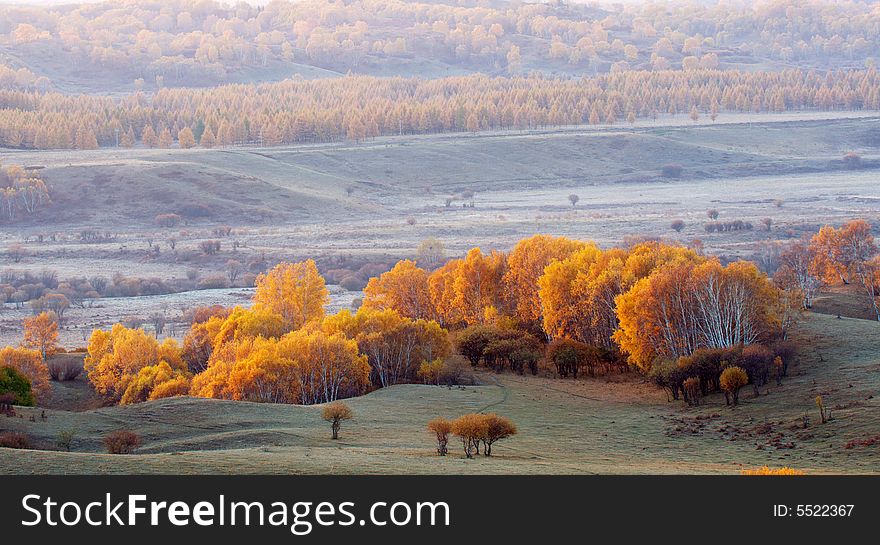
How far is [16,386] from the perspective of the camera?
55.8m

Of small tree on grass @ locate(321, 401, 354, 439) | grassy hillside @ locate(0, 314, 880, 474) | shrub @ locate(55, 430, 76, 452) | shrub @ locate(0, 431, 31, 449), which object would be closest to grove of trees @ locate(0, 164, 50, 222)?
grassy hillside @ locate(0, 314, 880, 474)

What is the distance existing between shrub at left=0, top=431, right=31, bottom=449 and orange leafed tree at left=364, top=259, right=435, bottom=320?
134 feet

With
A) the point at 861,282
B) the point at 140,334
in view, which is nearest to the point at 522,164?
the point at 861,282

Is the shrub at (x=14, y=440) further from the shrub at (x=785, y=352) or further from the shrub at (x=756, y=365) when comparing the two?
the shrub at (x=785, y=352)

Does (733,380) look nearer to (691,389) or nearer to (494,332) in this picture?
(691,389)

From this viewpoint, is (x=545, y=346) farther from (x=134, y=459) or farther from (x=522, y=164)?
(x=522, y=164)

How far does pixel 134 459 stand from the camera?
3052cm

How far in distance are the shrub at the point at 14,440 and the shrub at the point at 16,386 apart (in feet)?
40.5

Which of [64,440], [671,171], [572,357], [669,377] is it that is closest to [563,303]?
[572,357]

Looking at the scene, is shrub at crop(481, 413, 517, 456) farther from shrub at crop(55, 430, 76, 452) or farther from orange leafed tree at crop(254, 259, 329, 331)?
orange leafed tree at crop(254, 259, 329, 331)

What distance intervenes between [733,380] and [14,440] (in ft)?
106

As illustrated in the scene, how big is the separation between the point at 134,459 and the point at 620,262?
4502 cm

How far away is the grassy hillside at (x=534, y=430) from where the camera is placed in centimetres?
3139

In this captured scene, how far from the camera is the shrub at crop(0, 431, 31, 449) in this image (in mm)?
38844
